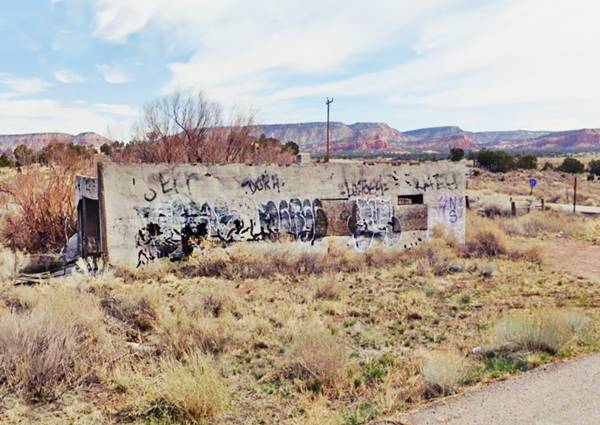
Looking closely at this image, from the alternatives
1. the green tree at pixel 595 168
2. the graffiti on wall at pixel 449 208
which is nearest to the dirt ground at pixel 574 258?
the graffiti on wall at pixel 449 208

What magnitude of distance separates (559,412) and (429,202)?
11.4 metres

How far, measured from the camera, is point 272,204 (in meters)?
14.0

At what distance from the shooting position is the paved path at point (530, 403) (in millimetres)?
5062

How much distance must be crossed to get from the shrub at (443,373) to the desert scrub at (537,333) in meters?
1.15

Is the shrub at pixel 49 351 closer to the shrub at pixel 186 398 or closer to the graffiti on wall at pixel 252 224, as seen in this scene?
the shrub at pixel 186 398

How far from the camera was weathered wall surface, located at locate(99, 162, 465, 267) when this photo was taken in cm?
1241

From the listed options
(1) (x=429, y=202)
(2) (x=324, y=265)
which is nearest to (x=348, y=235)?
(2) (x=324, y=265)

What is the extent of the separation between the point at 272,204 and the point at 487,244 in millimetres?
7434

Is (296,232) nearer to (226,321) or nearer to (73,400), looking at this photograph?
(226,321)

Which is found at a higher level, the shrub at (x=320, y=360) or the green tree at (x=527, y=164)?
the green tree at (x=527, y=164)

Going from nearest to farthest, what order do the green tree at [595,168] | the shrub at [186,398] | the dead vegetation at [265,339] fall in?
the shrub at [186,398], the dead vegetation at [265,339], the green tree at [595,168]

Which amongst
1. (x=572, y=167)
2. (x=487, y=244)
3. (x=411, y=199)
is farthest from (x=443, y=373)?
(x=572, y=167)

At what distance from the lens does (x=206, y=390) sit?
563 cm

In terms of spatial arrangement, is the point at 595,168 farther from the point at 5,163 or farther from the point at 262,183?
the point at 5,163
